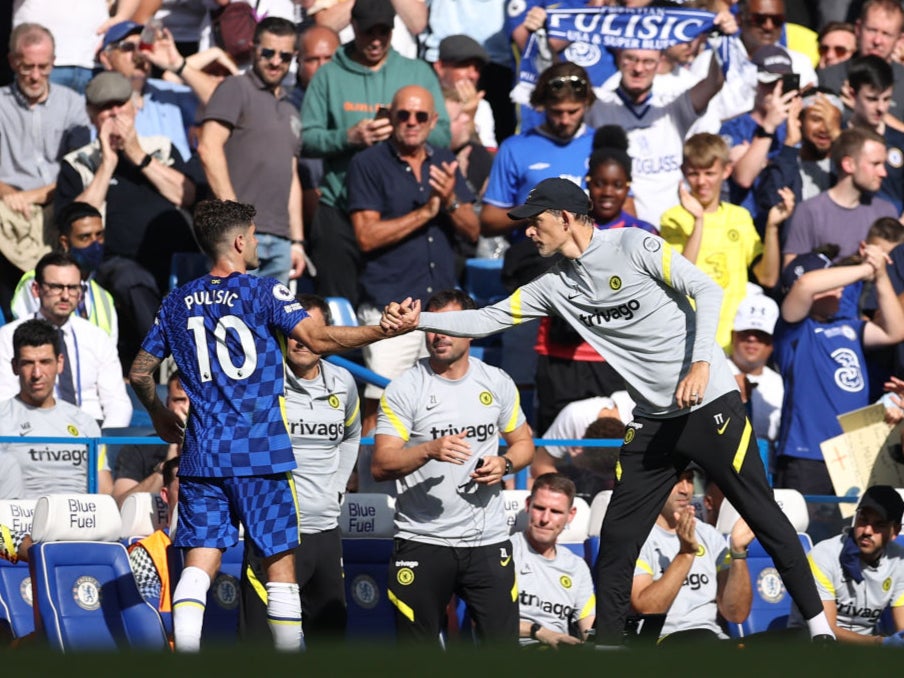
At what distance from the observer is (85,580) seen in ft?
26.6

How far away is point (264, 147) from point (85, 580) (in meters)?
4.37

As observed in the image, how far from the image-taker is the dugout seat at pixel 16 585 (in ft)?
27.6

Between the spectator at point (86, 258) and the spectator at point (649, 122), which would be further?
the spectator at point (649, 122)

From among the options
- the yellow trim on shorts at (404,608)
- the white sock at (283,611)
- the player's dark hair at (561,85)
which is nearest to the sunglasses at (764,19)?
the player's dark hair at (561,85)

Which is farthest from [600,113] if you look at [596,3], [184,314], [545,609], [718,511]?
[184,314]

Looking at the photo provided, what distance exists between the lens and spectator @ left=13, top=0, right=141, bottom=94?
502 inches

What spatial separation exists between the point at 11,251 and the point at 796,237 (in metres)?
5.66

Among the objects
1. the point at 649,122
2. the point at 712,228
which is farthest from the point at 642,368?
the point at 649,122

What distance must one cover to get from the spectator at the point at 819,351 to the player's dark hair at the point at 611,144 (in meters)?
1.46

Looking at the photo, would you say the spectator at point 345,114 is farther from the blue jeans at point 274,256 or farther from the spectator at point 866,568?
the spectator at point 866,568

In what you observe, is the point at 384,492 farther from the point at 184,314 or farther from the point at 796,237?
the point at 796,237

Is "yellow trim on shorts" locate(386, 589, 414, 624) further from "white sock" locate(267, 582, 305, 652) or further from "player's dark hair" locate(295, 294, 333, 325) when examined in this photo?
"player's dark hair" locate(295, 294, 333, 325)

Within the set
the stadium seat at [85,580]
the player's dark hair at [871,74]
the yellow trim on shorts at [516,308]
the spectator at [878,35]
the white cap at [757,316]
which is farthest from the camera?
the spectator at [878,35]

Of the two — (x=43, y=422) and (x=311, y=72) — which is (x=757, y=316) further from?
(x=43, y=422)
